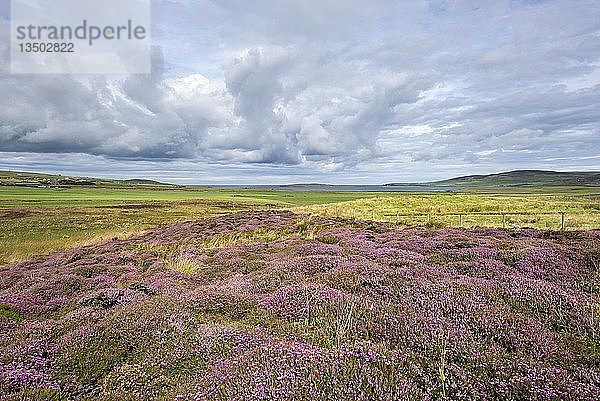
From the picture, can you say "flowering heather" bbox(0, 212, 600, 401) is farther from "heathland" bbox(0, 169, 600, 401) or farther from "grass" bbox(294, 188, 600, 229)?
"grass" bbox(294, 188, 600, 229)

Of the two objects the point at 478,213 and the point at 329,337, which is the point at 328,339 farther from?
the point at 478,213

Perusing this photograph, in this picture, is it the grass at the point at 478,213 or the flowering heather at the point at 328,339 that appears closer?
the flowering heather at the point at 328,339

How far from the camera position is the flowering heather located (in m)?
Result: 3.88

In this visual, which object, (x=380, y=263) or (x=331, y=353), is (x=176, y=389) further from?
(x=380, y=263)

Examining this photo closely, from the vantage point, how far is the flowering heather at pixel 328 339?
388 cm

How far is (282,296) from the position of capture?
282 inches

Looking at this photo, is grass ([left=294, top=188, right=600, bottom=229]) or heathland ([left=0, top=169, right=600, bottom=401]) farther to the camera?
grass ([left=294, top=188, right=600, bottom=229])

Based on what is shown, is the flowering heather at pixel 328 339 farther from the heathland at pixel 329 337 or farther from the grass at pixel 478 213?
the grass at pixel 478 213

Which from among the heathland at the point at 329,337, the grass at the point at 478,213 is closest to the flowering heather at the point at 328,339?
the heathland at the point at 329,337

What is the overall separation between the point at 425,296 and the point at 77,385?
569 cm

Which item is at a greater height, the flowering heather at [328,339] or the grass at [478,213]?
the flowering heather at [328,339]

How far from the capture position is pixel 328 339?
505cm

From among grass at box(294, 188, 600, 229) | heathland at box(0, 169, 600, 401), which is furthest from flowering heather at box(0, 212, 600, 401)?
grass at box(294, 188, 600, 229)

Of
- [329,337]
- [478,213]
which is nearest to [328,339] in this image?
[329,337]
